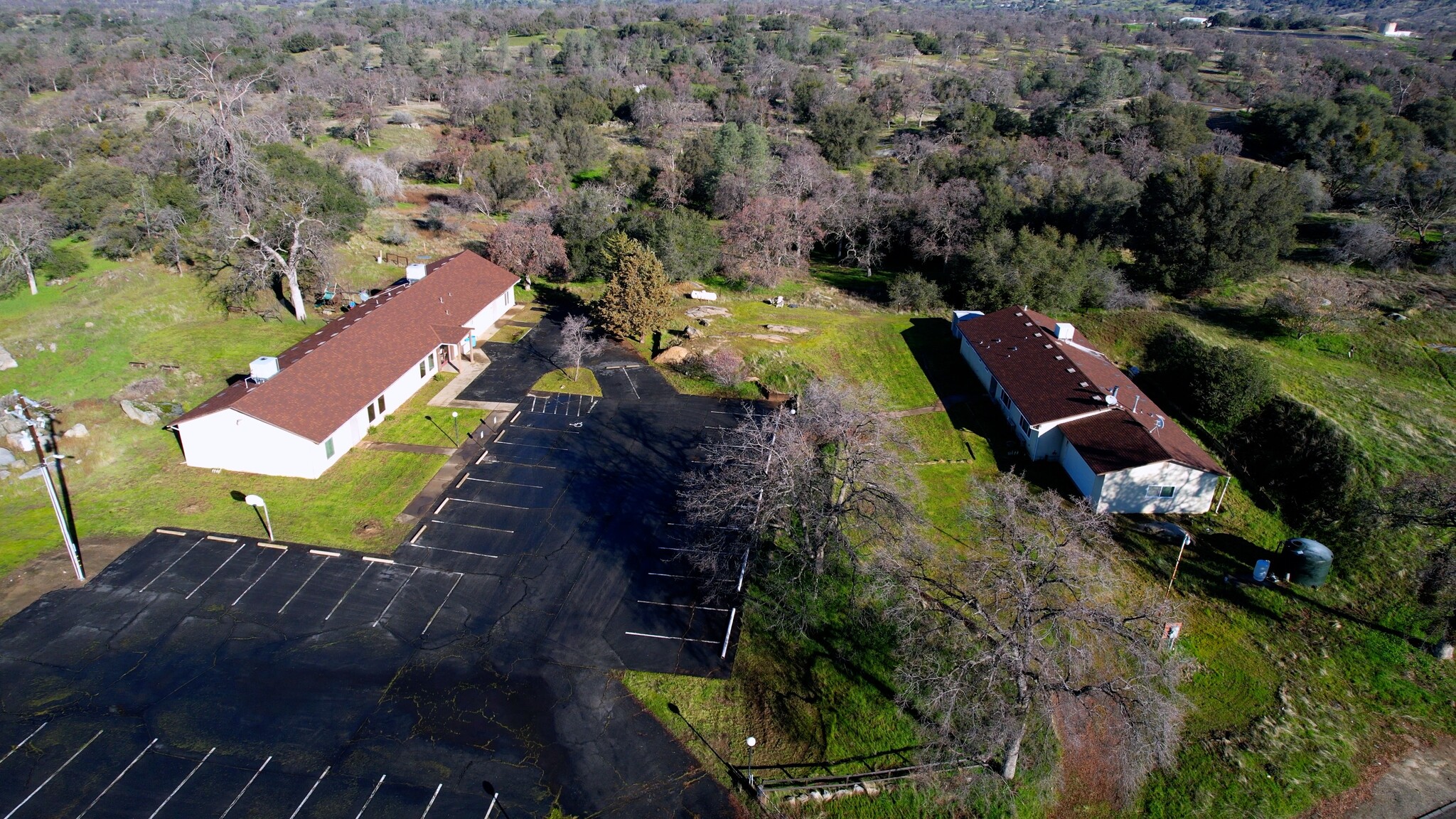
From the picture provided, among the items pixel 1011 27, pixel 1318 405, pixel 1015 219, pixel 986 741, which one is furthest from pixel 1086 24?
pixel 986 741

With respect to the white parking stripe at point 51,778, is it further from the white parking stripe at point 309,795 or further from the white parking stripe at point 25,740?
the white parking stripe at point 309,795

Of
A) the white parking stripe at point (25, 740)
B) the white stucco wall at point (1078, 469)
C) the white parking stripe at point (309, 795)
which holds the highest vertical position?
the white stucco wall at point (1078, 469)

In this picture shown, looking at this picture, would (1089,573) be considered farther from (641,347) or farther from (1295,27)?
(1295,27)

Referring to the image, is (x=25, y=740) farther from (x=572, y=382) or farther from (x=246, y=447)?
(x=572, y=382)

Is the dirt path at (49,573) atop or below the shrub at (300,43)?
below

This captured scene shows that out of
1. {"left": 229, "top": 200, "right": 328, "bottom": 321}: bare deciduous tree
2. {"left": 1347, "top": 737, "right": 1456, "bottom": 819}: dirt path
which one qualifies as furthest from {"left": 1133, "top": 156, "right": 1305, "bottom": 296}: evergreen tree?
{"left": 229, "top": 200, "right": 328, "bottom": 321}: bare deciduous tree

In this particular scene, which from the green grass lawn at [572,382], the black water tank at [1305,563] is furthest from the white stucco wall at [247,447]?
the black water tank at [1305,563]

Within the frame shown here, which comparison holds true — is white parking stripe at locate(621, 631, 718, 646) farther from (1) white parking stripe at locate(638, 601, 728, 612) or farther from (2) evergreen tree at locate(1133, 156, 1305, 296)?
(2) evergreen tree at locate(1133, 156, 1305, 296)

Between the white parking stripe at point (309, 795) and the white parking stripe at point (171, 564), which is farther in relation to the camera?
the white parking stripe at point (171, 564)
